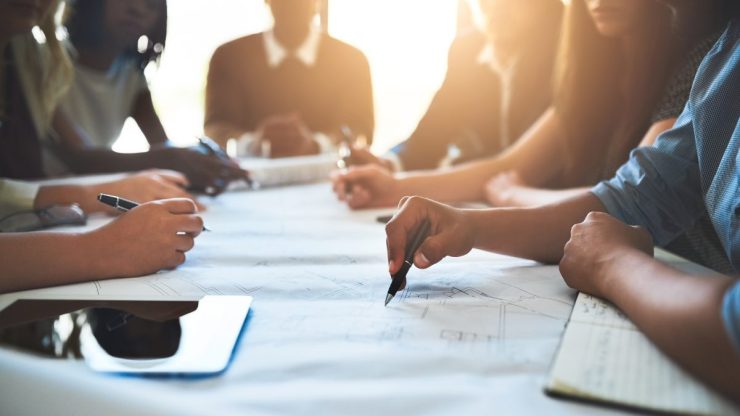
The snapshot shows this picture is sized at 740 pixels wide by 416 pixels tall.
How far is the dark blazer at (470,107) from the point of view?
154cm

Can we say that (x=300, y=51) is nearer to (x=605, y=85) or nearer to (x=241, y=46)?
(x=241, y=46)

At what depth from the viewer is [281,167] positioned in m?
1.39

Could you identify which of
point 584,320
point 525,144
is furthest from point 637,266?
point 525,144

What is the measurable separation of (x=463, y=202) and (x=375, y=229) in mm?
309

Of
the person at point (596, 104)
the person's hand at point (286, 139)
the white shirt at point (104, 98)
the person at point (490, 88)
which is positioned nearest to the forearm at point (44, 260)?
the person at point (596, 104)

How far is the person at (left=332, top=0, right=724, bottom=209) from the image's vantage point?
786 millimetres

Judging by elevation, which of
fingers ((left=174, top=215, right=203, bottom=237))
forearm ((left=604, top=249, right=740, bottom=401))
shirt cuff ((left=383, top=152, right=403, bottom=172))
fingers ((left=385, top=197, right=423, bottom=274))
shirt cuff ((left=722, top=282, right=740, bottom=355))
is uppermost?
shirt cuff ((left=722, top=282, right=740, bottom=355))

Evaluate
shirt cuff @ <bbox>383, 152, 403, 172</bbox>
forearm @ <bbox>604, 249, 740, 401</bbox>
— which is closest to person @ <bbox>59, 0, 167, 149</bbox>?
shirt cuff @ <bbox>383, 152, 403, 172</bbox>

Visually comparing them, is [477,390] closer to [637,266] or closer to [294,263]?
[637,266]

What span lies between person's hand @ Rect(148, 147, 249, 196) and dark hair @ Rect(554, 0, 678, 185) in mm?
695

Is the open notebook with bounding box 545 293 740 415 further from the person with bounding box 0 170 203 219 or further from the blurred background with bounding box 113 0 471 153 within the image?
the blurred background with bounding box 113 0 471 153

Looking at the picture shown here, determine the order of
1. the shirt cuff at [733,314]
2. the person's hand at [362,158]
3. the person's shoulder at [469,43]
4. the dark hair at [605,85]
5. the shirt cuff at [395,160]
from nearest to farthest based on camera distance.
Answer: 1. the shirt cuff at [733,314]
2. the dark hair at [605,85]
3. the person's hand at [362,158]
4. the shirt cuff at [395,160]
5. the person's shoulder at [469,43]

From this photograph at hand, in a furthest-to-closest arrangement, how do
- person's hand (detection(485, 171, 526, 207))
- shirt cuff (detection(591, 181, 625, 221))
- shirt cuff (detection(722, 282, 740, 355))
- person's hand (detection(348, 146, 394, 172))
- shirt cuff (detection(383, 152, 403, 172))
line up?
shirt cuff (detection(383, 152, 403, 172)), person's hand (detection(348, 146, 394, 172)), person's hand (detection(485, 171, 526, 207)), shirt cuff (detection(591, 181, 625, 221)), shirt cuff (detection(722, 282, 740, 355))

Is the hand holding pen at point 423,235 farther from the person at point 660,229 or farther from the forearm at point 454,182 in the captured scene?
the forearm at point 454,182
